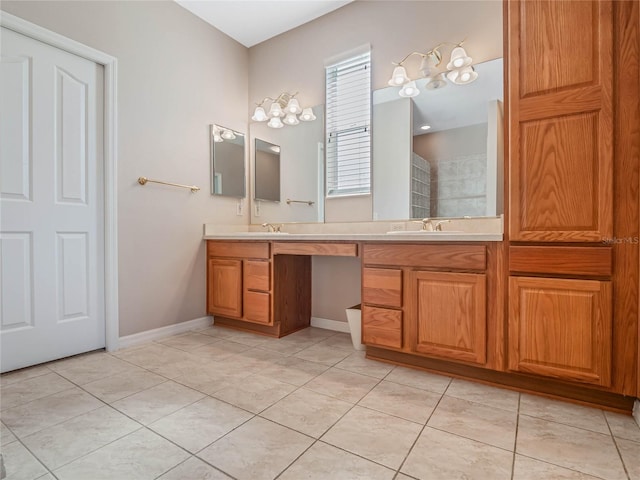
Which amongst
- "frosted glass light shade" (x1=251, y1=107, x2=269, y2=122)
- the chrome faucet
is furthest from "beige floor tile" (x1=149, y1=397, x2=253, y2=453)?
"frosted glass light shade" (x1=251, y1=107, x2=269, y2=122)

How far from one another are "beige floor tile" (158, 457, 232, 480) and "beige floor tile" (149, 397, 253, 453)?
0.08 metres

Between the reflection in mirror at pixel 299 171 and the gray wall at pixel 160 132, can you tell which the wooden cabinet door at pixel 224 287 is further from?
the reflection in mirror at pixel 299 171

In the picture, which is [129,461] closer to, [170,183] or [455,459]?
[455,459]

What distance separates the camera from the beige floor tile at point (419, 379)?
5.77ft

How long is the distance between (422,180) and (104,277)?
234 cm

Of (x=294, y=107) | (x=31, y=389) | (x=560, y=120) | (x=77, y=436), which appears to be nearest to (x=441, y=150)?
(x=560, y=120)

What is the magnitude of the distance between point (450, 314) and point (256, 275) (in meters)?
1.48

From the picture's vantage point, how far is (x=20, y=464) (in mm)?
1149

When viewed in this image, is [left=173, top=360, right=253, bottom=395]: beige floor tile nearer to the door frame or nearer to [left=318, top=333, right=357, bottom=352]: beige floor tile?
[left=318, top=333, right=357, bottom=352]: beige floor tile

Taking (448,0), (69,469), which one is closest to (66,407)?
(69,469)

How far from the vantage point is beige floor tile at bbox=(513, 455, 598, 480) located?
1.09 meters

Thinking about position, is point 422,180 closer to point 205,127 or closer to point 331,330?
point 331,330

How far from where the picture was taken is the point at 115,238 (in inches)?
92.4

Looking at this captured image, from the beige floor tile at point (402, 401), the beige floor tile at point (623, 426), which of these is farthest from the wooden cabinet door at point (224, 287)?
the beige floor tile at point (623, 426)
